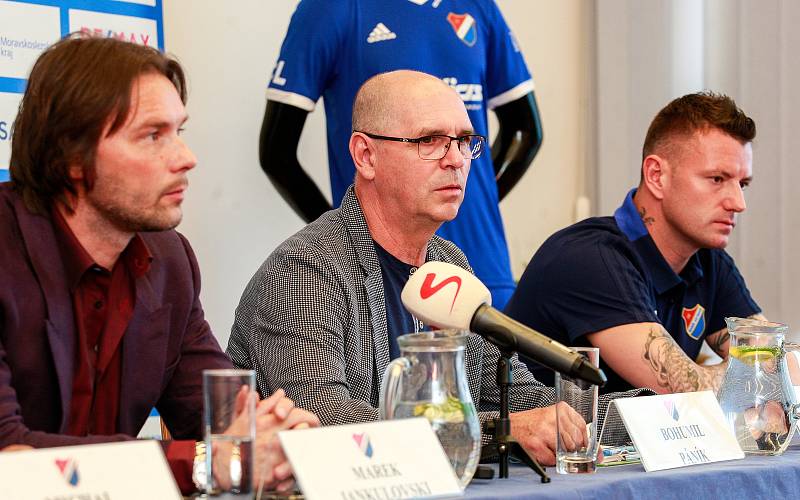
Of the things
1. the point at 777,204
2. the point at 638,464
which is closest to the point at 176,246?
the point at 638,464

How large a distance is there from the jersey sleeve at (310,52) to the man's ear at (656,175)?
874 millimetres

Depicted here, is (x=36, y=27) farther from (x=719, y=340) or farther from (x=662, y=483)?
(x=662, y=483)

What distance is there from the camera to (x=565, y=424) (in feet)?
5.33

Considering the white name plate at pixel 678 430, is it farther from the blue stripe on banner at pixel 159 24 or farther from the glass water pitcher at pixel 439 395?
the blue stripe on banner at pixel 159 24

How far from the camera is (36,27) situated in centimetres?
313

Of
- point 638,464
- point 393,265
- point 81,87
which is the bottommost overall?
point 638,464

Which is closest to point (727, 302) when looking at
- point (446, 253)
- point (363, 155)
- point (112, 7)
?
point (446, 253)

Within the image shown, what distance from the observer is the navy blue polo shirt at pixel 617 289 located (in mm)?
2539

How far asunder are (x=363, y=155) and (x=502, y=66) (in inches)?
45.8

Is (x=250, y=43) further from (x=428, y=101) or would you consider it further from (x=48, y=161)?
(x=48, y=161)

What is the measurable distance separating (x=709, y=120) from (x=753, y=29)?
1482 millimetres

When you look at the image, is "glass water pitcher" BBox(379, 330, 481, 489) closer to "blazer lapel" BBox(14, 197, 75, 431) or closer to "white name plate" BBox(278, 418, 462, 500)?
"white name plate" BBox(278, 418, 462, 500)

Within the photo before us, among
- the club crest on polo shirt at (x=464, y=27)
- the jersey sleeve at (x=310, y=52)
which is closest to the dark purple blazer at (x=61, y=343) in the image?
the jersey sleeve at (x=310, y=52)

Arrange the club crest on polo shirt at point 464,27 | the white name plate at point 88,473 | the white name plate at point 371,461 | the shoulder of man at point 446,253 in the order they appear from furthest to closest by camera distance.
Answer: the club crest on polo shirt at point 464,27 → the shoulder of man at point 446,253 → the white name plate at point 371,461 → the white name plate at point 88,473
